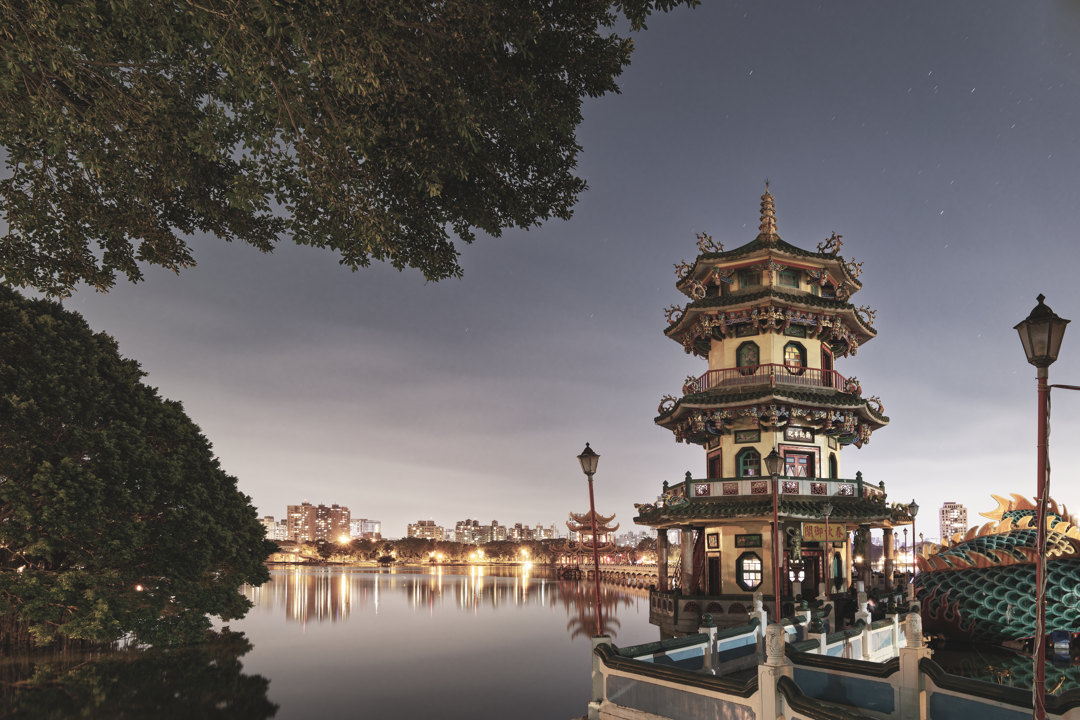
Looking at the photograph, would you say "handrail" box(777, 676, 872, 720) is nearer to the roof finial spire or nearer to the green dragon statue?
the green dragon statue

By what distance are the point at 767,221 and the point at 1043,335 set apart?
1125 inches

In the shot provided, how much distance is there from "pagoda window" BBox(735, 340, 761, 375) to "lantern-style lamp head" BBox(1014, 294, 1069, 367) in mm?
24869

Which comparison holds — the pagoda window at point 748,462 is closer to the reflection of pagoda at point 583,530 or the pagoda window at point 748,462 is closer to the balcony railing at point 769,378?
the balcony railing at point 769,378

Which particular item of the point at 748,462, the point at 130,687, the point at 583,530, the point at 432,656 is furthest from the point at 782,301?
the point at 583,530

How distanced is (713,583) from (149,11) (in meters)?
29.8

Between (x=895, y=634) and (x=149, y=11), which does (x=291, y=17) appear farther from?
(x=895, y=634)

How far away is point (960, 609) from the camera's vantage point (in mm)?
21578

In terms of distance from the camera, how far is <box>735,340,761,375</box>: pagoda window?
31.2 metres

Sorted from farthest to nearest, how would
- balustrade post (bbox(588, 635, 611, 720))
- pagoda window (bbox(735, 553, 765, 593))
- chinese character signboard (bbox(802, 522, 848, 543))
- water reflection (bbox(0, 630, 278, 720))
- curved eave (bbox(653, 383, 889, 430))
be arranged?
curved eave (bbox(653, 383, 889, 430)), pagoda window (bbox(735, 553, 765, 593)), chinese character signboard (bbox(802, 522, 848, 543)), water reflection (bbox(0, 630, 278, 720)), balustrade post (bbox(588, 635, 611, 720))

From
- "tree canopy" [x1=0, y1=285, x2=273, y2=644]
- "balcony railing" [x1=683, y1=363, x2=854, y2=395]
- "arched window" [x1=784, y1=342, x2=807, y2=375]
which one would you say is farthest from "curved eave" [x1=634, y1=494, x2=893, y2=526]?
"tree canopy" [x1=0, y1=285, x2=273, y2=644]

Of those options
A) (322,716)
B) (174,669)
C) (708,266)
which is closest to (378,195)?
(322,716)

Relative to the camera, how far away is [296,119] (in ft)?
28.4

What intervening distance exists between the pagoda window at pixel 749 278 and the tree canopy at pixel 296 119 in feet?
77.0

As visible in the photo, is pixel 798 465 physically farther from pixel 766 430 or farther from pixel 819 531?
pixel 819 531
